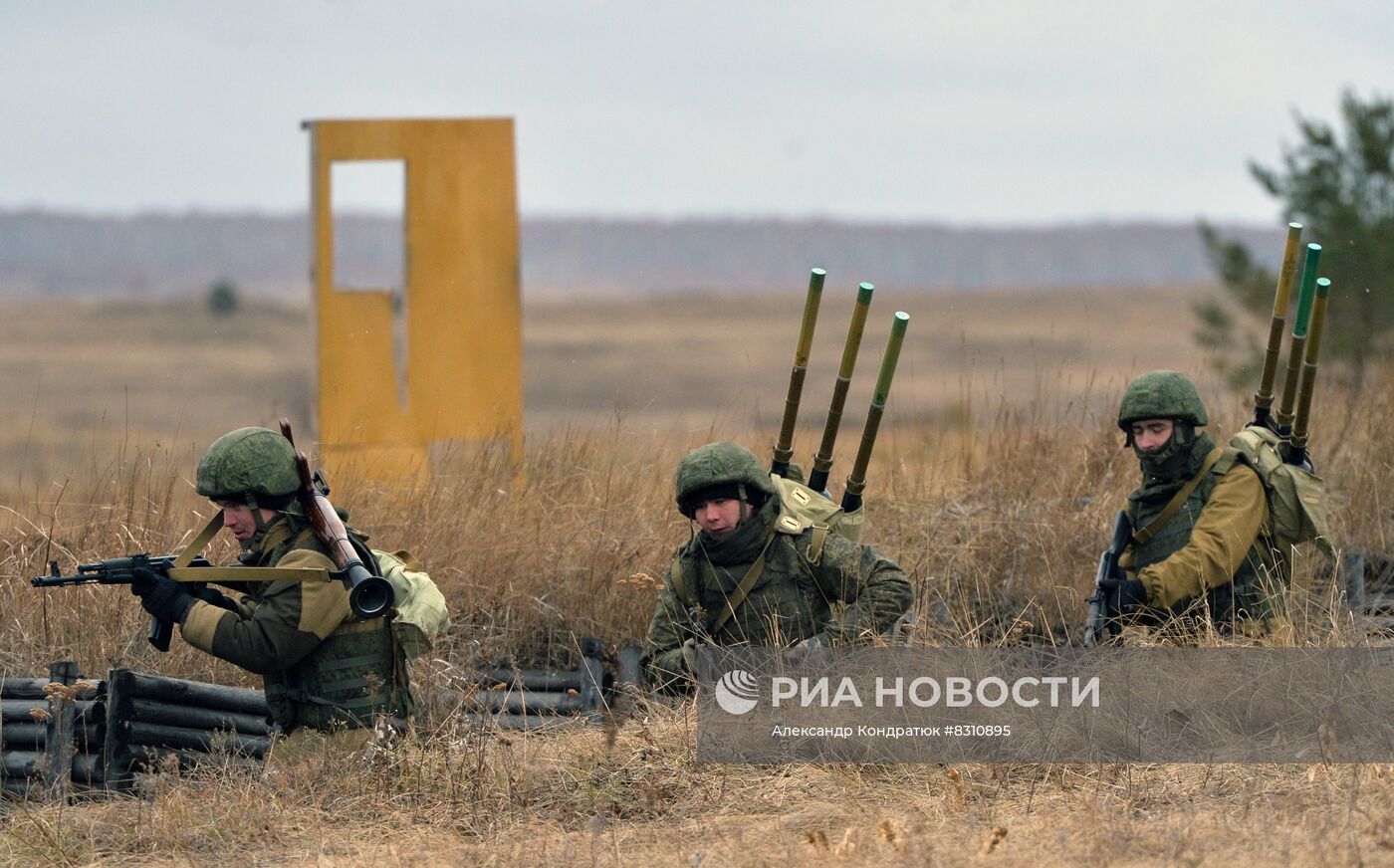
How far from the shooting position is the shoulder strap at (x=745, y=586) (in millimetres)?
7035

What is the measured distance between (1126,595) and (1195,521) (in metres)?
0.54

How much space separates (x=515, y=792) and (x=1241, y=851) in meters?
2.31

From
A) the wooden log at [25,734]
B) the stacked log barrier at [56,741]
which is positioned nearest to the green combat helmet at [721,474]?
the stacked log barrier at [56,741]

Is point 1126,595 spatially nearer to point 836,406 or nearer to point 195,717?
point 836,406

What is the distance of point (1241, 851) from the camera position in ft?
16.7

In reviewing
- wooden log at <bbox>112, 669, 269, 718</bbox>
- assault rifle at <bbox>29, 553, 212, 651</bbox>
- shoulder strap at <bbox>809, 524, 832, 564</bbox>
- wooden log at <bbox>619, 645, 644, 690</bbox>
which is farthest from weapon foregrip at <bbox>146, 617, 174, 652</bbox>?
shoulder strap at <bbox>809, 524, 832, 564</bbox>

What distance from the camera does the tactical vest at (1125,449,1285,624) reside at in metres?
7.56

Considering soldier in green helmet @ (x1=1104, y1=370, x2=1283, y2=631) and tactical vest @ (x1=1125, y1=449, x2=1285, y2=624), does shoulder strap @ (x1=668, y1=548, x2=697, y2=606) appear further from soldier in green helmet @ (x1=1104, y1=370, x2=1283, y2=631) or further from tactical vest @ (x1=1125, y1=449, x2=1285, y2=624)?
tactical vest @ (x1=1125, y1=449, x2=1285, y2=624)

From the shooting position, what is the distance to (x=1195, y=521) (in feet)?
25.2

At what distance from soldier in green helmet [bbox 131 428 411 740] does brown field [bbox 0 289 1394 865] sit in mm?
247

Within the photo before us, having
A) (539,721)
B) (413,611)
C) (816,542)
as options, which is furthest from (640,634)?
(413,611)

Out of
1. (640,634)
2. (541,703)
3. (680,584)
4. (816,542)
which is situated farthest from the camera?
(640,634)

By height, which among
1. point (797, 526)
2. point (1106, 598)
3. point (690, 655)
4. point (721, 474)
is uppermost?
point (721, 474)

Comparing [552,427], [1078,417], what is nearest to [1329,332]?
[1078,417]
